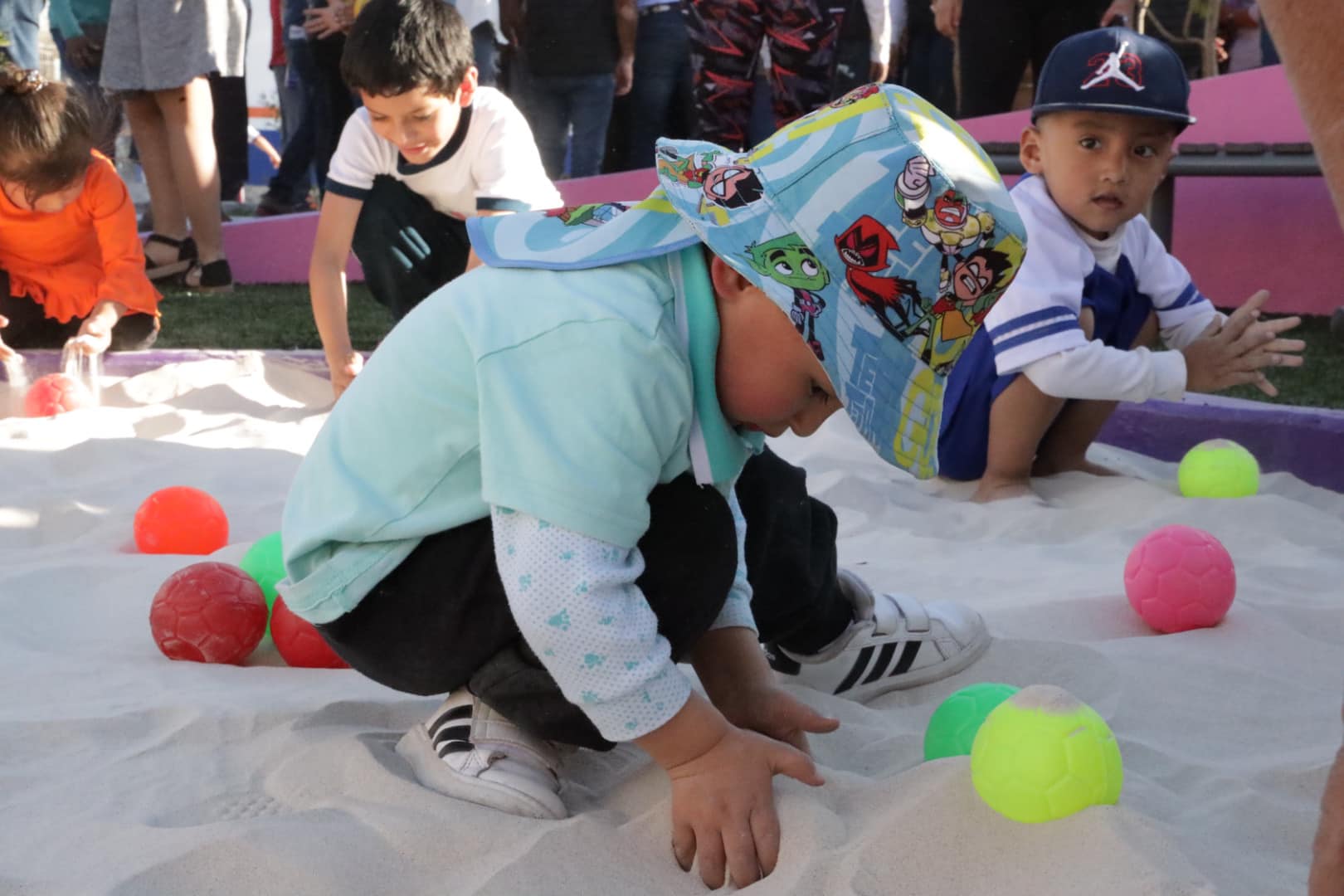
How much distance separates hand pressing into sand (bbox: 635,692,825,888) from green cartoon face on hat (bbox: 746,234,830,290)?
45 centimetres

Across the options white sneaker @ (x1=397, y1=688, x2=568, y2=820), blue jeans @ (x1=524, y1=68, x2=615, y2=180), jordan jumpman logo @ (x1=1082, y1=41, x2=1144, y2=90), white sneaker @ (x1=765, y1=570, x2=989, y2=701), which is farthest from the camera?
blue jeans @ (x1=524, y1=68, x2=615, y2=180)

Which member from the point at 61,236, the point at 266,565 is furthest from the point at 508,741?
the point at 61,236

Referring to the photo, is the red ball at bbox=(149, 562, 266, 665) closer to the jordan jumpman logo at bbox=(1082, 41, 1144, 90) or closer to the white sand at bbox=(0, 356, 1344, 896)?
the white sand at bbox=(0, 356, 1344, 896)

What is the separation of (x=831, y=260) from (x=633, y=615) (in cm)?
41

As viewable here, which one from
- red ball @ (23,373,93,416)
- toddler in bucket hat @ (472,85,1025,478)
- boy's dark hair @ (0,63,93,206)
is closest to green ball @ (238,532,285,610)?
toddler in bucket hat @ (472,85,1025,478)

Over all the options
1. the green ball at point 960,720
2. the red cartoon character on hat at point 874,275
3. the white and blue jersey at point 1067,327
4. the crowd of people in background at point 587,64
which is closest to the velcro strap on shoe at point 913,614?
the green ball at point 960,720

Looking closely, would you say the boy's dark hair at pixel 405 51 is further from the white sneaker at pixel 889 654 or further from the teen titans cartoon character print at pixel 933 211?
the teen titans cartoon character print at pixel 933 211

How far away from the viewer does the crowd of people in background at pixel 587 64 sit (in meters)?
5.48

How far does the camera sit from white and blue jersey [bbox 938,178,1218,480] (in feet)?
9.82

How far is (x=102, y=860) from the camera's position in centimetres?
145

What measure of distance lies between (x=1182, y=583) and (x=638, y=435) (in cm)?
114

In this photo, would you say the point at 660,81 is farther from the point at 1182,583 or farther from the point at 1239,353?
the point at 1182,583

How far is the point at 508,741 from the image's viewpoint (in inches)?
65.8

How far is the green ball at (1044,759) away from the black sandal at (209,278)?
16.7ft
